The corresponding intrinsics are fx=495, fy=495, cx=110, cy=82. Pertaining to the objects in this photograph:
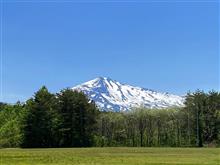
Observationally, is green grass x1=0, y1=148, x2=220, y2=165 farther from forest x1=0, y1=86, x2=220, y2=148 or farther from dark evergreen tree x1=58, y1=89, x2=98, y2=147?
dark evergreen tree x1=58, y1=89, x2=98, y2=147

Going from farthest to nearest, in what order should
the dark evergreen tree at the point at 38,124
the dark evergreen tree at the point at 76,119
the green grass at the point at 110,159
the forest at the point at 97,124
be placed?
the dark evergreen tree at the point at 76,119 < the forest at the point at 97,124 < the dark evergreen tree at the point at 38,124 < the green grass at the point at 110,159

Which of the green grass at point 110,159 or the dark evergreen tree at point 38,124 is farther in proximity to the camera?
the dark evergreen tree at point 38,124

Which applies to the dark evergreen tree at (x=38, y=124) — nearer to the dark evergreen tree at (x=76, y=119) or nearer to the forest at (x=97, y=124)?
the forest at (x=97, y=124)

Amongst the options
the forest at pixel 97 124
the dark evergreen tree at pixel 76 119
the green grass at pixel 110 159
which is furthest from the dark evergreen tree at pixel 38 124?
the green grass at pixel 110 159

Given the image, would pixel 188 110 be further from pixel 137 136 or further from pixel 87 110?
pixel 87 110

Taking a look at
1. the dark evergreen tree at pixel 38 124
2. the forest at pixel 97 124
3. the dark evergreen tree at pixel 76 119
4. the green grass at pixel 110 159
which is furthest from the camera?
the dark evergreen tree at pixel 76 119

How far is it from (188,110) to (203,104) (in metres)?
4.25

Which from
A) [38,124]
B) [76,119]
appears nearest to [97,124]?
[76,119]

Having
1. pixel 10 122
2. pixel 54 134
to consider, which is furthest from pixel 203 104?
pixel 10 122

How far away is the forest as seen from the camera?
113 m

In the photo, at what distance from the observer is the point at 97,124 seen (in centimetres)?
13275

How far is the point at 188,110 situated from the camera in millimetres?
129875

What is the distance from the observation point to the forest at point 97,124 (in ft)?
370

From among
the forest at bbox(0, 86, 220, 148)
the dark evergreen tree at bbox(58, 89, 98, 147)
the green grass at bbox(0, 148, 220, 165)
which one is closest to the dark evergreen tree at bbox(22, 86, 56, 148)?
the forest at bbox(0, 86, 220, 148)
